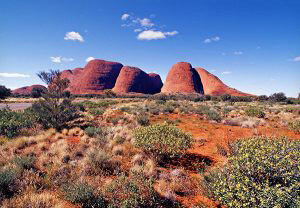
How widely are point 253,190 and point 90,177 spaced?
4143mm

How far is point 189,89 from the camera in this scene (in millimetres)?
73250

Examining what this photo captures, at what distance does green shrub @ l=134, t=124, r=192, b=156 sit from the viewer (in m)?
6.32

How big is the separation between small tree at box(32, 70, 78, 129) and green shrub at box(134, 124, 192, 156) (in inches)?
267

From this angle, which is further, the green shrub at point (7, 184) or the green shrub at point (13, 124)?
the green shrub at point (13, 124)

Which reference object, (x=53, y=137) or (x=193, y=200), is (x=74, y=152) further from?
(x=193, y=200)

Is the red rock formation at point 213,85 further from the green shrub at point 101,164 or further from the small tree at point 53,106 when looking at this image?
the green shrub at point 101,164

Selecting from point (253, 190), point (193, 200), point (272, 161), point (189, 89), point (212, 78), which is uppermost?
point (212, 78)

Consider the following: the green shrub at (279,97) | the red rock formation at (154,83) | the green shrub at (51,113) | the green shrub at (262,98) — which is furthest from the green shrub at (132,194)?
the red rock formation at (154,83)

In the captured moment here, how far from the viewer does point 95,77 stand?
9119 centimetres

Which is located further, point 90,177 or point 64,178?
point 90,177

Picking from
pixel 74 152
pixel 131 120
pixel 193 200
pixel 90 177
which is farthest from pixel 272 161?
pixel 131 120

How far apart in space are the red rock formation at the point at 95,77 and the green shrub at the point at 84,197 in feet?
276

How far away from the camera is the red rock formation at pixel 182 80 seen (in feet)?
246

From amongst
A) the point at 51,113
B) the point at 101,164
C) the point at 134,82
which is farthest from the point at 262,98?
the point at 134,82
